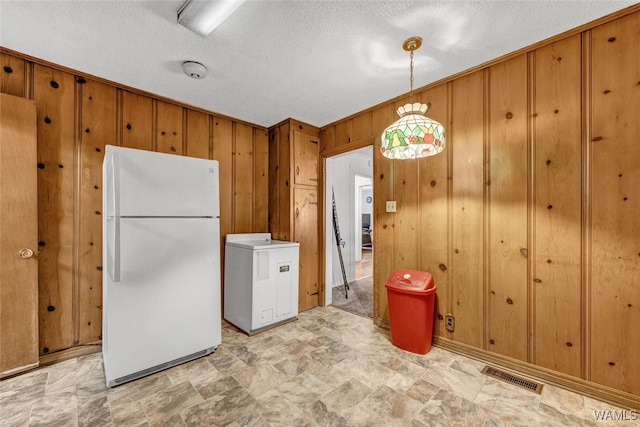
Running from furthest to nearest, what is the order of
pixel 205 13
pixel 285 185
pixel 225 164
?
pixel 285 185 → pixel 225 164 → pixel 205 13

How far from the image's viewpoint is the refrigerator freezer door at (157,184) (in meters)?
1.84

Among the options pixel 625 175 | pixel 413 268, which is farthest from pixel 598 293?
pixel 413 268

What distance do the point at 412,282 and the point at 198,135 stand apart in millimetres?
2860

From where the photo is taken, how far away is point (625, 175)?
1.63 m

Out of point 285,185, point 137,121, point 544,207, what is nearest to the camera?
point 544,207

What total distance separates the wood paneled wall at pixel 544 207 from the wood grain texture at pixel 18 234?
10.9 feet

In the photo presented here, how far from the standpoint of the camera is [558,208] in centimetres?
185

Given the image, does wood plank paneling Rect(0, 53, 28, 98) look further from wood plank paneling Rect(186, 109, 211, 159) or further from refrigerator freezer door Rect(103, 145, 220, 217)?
wood plank paneling Rect(186, 109, 211, 159)

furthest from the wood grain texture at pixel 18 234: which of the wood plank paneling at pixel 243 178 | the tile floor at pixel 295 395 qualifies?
the wood plank paneling at pixel 243 178

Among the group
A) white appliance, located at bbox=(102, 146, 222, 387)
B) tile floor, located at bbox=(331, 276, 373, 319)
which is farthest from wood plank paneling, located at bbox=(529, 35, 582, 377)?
white appliance, located at bbox=(102, 146, 222, 387)

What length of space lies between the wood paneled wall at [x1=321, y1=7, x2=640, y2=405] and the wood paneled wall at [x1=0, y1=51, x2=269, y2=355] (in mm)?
2982

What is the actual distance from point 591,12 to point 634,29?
29 cm

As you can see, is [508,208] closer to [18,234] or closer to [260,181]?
[260,181]

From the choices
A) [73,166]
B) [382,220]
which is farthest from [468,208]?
[73,166]
